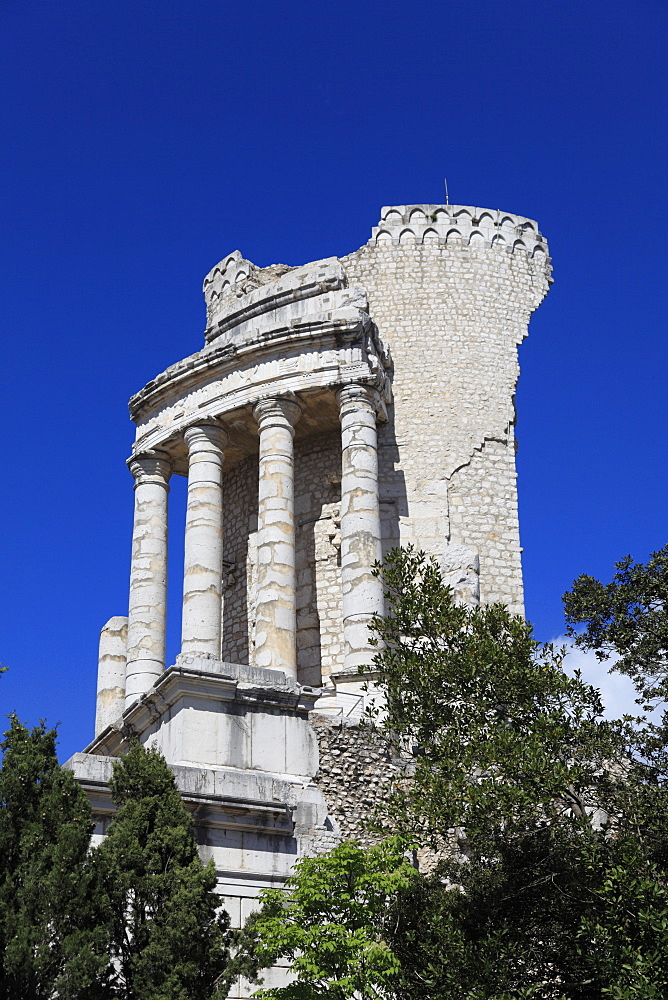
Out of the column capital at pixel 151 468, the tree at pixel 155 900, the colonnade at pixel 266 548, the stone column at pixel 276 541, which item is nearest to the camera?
the tree at pixel 155 900

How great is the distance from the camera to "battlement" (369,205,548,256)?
28.2 meters

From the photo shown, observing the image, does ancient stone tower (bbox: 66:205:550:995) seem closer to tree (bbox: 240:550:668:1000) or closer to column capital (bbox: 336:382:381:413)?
column capital (bbox: 336:382:381:413)

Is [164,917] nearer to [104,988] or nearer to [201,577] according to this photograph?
[104,988]

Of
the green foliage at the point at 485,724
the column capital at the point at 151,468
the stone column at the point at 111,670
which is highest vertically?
the column capital at the point at 151,468

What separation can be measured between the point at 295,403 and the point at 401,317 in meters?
4.04

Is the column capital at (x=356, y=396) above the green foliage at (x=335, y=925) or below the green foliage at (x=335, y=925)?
above

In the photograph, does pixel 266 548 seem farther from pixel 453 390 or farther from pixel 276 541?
pixel 453 390

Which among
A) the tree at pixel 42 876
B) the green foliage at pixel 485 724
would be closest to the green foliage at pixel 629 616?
the green foliage at pixel 485 724

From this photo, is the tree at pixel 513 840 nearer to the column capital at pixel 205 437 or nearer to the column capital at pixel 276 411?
the column capital at pixel 276 411

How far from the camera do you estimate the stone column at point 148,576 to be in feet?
79.5

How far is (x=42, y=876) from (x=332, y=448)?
15.6m

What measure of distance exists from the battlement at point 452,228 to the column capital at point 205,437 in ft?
19.9

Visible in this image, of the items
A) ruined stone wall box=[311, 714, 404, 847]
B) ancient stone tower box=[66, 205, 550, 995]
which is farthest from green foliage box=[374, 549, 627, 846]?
ancient stone tower box=[66, 205, 550, 995]

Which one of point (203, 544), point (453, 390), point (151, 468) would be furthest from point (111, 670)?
point (453, 390)
